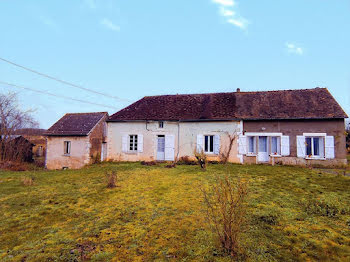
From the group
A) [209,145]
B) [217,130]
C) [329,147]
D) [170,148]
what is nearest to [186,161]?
[170,148]

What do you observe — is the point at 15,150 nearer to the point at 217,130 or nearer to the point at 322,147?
the point at 217,130

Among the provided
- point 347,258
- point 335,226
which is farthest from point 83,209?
point 335,226

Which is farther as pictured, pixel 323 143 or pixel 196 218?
pixel 323 143

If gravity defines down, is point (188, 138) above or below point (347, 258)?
above

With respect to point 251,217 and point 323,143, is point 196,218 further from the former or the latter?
point 323,143

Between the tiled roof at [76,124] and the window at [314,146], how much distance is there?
48.1ft

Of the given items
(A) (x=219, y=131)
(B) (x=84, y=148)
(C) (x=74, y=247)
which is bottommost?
(C) (x=74, y=247)

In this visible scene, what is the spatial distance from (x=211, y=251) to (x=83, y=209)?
3.74 m

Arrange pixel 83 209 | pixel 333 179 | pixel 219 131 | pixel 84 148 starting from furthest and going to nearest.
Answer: pixel 84 148
pixel 219 131
pixel 333 179
pixel 83 209

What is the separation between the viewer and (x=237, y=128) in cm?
1267

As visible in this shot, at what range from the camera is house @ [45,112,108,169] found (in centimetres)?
1394

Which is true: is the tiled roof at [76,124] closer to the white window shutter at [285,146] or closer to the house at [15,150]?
the house at [15,150]

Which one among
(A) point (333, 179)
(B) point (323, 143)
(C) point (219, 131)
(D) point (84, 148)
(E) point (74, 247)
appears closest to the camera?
(E) point (74, 247)

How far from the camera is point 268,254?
2.96 m
